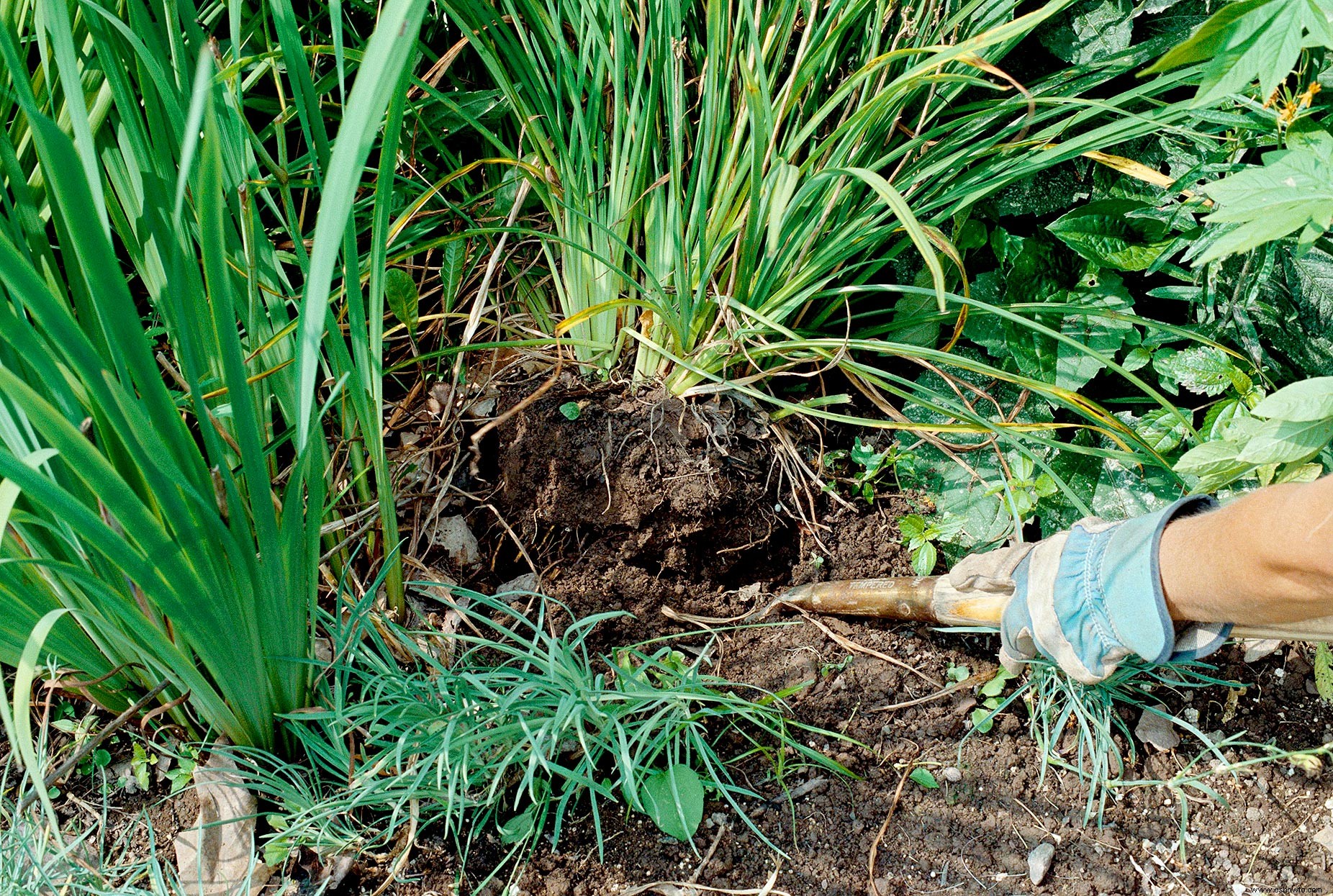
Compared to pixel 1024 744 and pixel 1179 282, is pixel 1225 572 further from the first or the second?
pixel 1179 282

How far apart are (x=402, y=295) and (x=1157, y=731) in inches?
53.7

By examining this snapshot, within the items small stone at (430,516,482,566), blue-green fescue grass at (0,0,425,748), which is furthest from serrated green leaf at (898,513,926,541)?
blue-green fescue grass at (0,0,425,748)

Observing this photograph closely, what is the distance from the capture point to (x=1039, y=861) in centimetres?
124

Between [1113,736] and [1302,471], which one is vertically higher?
[1302,471]

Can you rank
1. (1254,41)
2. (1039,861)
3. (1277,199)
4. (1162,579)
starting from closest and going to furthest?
(1254,41) < (1277,199) < (1162,579) < (1039,861)

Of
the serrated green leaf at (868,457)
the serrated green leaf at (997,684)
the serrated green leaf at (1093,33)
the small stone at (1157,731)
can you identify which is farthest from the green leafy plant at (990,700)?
the serrated green leaf at (1093,33)

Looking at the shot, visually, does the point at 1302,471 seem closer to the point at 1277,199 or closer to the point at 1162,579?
the point at 1162,579

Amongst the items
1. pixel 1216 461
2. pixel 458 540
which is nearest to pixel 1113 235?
pixel 1216 461

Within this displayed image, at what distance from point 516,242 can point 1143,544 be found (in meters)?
1.10

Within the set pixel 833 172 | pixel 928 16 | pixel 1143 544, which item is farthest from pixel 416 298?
pixel 1143 544

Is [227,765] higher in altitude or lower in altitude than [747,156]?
lower

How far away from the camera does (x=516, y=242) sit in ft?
5.24

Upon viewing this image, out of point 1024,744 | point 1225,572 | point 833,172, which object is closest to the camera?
point 1225,572

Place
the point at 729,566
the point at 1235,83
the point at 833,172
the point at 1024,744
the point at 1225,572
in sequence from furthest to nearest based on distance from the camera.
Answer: the point at 729,566, the point at 1024,744, the point at 833,172, the point at 1225,572, the point at 1235,83
